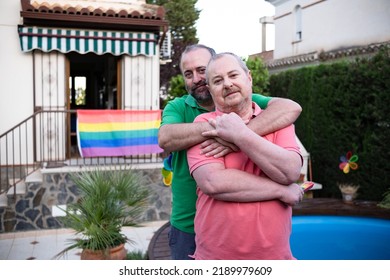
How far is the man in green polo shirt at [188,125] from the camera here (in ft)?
4.53

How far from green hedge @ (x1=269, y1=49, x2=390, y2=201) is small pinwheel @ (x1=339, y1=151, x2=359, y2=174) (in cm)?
14

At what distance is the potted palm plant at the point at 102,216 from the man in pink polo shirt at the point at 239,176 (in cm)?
263

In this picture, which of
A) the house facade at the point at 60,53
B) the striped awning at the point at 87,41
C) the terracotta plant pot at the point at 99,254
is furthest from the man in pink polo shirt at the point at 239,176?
the striped awning at the point at 87,41

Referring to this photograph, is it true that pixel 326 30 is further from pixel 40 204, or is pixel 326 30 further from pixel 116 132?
pixel 40 204

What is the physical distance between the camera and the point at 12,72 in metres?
6.40

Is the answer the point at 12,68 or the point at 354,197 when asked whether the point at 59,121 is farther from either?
the point at 354,197

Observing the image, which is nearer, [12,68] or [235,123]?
[235,123]

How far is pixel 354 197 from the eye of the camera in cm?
619

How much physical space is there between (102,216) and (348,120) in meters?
4.47

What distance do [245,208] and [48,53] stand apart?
6.12 meters

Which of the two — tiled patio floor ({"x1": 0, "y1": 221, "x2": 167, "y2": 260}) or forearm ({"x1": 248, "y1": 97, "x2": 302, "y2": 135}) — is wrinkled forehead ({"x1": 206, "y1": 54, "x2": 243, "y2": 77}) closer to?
forearm ({"x1": 248, "y1": 97, "x2": 302, "y2": 135})

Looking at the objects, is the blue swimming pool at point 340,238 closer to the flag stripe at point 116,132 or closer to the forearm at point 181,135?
the flag stripe at point 116,132

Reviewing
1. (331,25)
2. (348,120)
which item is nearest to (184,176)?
(348,120)
